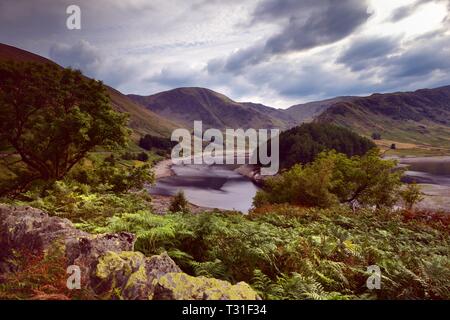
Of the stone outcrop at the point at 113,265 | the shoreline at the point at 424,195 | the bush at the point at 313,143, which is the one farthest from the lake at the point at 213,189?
the stone outcrop at the point at 113,265

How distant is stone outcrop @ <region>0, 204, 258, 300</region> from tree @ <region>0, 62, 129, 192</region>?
43.3ft

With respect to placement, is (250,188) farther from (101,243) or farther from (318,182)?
(101,243)

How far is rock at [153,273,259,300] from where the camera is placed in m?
4.82

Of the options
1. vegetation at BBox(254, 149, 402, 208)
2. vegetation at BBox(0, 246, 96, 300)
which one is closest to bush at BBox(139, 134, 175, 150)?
vegetation at BBox(254, 149, 402, 208)

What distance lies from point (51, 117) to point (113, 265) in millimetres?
A: 19300

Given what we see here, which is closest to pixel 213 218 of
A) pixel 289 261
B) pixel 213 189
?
pixel 289 261

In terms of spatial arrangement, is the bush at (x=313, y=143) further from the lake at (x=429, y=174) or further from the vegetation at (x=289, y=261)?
the vegetation at (x=289, y=261)

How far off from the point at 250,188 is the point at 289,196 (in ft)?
140

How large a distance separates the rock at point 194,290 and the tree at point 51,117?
672 inches

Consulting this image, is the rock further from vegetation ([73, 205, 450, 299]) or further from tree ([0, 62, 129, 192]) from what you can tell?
tree ([0, 62, 129, 192])

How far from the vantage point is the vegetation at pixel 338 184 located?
33.8 meters

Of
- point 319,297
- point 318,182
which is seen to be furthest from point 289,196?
point 319,297

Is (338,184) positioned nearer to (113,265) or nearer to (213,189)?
(213,189)

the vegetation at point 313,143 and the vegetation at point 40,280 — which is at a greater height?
the vegetation at point 313,143
